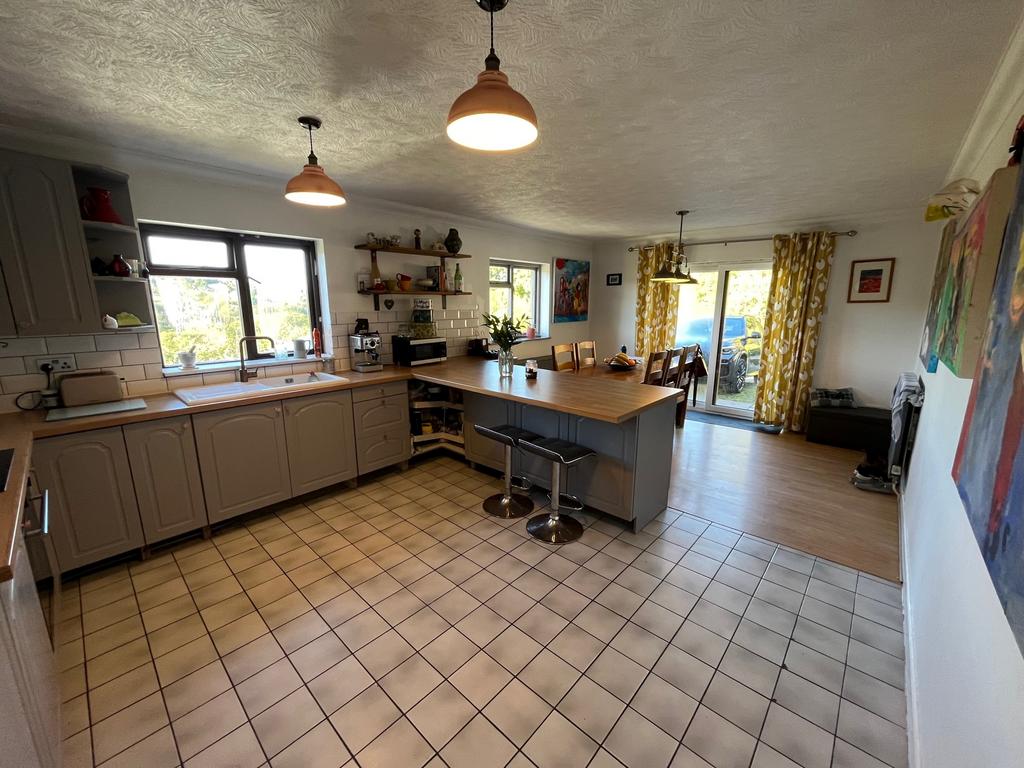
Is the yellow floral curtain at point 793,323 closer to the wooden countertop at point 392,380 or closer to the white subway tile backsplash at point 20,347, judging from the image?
the wooden countertop at point 392,380

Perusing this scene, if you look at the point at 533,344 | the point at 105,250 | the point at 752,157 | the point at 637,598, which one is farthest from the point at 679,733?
the point at 533,344

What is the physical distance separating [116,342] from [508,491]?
2.54 metres

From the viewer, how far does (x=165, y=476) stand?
7.51ft

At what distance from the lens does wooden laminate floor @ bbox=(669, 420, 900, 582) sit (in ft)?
8.02

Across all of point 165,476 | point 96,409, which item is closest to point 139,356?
point 96,409

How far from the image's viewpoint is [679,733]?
1.38 meters

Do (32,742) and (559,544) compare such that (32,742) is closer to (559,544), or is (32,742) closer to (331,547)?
(331,547)

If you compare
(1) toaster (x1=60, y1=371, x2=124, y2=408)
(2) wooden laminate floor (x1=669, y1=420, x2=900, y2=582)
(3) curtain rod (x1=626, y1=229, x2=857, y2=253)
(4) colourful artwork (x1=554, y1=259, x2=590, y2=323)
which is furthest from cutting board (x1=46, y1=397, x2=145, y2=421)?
(3) curtain rod (x1=626, y1=229, x2=857, y2=253)

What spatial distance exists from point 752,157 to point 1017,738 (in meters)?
2.55

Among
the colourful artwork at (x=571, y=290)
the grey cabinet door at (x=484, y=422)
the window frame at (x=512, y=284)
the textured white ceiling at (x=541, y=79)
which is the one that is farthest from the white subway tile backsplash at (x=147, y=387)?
the colourful artwork at (x=571, y=290)

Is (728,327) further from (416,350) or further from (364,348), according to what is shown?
(364,348)

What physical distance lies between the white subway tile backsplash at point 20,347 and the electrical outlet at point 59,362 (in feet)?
0.14

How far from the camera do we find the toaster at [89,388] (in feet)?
7.34

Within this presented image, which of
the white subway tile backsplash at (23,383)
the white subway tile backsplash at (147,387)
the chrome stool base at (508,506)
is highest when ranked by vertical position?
the white subway tile backsplash at (23,383)
